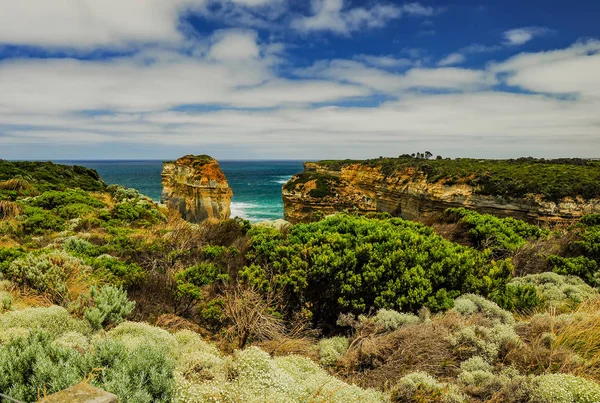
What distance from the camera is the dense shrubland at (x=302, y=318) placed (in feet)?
11.1

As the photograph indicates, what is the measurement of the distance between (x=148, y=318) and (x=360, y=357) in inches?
134

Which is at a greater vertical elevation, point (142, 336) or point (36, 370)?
point (36, 370)

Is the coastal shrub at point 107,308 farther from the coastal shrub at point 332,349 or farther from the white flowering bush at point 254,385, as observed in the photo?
the coastal shrub at point 332,349

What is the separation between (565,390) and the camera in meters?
3.40

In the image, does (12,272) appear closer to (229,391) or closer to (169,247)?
(169,247)

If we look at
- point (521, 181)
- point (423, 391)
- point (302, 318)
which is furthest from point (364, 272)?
point (521, 181)

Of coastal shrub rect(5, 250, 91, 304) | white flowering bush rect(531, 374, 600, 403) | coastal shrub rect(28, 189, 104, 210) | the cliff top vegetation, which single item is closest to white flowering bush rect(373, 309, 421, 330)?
white flowering bush rect(531, 374, 600, 403)

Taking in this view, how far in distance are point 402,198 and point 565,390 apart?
3266 cm

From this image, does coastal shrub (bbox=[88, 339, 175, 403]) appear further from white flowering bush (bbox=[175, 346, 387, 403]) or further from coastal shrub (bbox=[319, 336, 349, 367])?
coastal shrub (bbox=[319, 336, 349, 367])

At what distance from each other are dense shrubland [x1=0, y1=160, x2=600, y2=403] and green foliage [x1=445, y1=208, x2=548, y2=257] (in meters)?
0.24

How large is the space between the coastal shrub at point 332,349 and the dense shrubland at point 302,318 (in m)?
0.03

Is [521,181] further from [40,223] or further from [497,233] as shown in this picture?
[40,223]

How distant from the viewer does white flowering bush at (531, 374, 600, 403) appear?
3316 millimetres

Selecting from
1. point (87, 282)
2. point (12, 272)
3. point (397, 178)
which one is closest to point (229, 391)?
point (87, 282)
